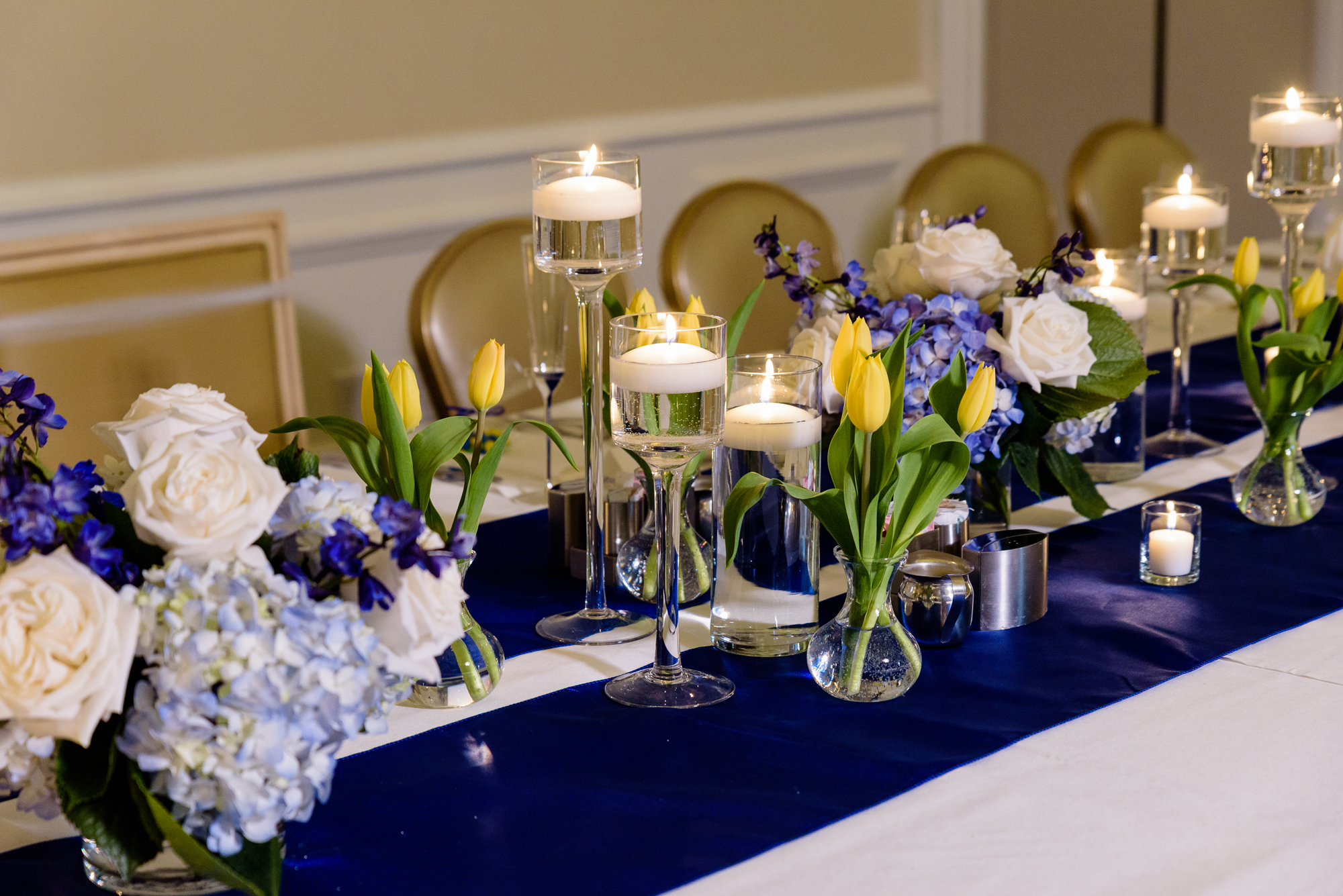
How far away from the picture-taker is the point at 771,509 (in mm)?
1054

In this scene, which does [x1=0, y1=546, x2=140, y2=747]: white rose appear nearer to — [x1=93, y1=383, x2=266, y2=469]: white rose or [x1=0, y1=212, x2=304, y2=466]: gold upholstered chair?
[x1=93, y1=383, x2=266, y2=469]: white rose

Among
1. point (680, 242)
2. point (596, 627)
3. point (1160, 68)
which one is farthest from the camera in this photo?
point (1160, 68)

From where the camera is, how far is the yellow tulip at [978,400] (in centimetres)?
99

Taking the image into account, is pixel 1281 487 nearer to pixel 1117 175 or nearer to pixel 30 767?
pixel 30 767

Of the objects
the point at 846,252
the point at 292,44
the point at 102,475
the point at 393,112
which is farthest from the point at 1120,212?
the point at 102,475

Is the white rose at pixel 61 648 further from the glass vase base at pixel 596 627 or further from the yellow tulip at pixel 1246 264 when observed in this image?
the yellow tulip at pixel 1246 264

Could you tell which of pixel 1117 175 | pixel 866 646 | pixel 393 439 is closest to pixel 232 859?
pixel 393 439

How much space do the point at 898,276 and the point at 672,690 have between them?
476 mm

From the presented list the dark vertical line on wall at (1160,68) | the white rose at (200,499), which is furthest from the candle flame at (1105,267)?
the dark vertical line on wall at (1160,68)

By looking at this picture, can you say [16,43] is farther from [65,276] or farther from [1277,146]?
[1277,146]

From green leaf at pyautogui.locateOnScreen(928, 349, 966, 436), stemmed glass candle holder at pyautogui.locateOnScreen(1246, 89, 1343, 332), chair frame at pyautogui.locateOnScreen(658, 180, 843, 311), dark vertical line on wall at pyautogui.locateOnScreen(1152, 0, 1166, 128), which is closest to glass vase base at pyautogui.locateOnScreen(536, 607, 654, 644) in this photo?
green leaf at pyautogui.locateOnScreen(928, 349, 966, 436)

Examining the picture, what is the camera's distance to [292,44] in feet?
8.52

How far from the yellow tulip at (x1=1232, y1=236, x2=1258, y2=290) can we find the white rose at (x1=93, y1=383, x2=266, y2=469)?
0.97m

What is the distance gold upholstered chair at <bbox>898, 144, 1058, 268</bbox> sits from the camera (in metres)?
2.68
